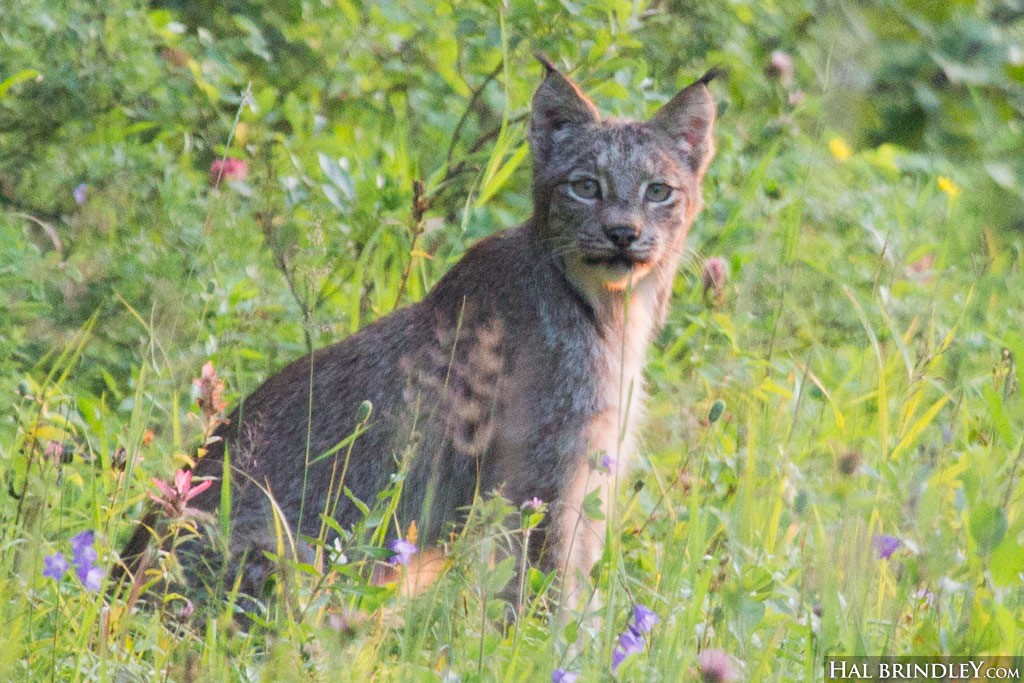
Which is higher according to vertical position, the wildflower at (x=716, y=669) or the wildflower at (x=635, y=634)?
the wildflower at (x=716, y=669)

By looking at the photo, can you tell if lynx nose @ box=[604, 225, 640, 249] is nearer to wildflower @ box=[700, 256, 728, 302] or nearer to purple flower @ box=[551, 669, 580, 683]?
wildflower @ box=[700, 256, 728, 302]

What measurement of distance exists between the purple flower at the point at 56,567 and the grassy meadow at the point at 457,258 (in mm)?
10

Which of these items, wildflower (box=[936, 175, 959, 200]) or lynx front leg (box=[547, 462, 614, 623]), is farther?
wildflower (box=[936, 175, 959, 200])

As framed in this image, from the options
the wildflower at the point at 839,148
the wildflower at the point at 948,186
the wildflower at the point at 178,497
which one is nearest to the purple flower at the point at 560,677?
the wildflower at the point at 178,497

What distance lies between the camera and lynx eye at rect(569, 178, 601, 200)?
500 centimetres

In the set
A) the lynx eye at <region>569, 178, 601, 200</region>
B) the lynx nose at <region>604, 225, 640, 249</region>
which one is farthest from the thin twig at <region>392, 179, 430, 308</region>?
the lynx nose at <region>604, 225, 640, 249</region>

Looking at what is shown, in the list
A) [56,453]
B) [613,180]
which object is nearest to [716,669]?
[56,453]

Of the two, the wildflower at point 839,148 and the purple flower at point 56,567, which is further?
the wildflower at point 839,148

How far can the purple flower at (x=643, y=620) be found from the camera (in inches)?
133

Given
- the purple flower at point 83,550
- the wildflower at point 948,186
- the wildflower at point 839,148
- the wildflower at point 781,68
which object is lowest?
the purple flower at point 83,550

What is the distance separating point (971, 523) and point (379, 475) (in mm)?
2240

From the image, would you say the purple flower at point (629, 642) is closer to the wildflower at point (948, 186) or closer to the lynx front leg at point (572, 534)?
the lynx front leg at point (572, 534)

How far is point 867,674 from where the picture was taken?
2.91 m

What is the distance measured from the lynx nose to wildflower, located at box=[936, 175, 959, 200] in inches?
135
